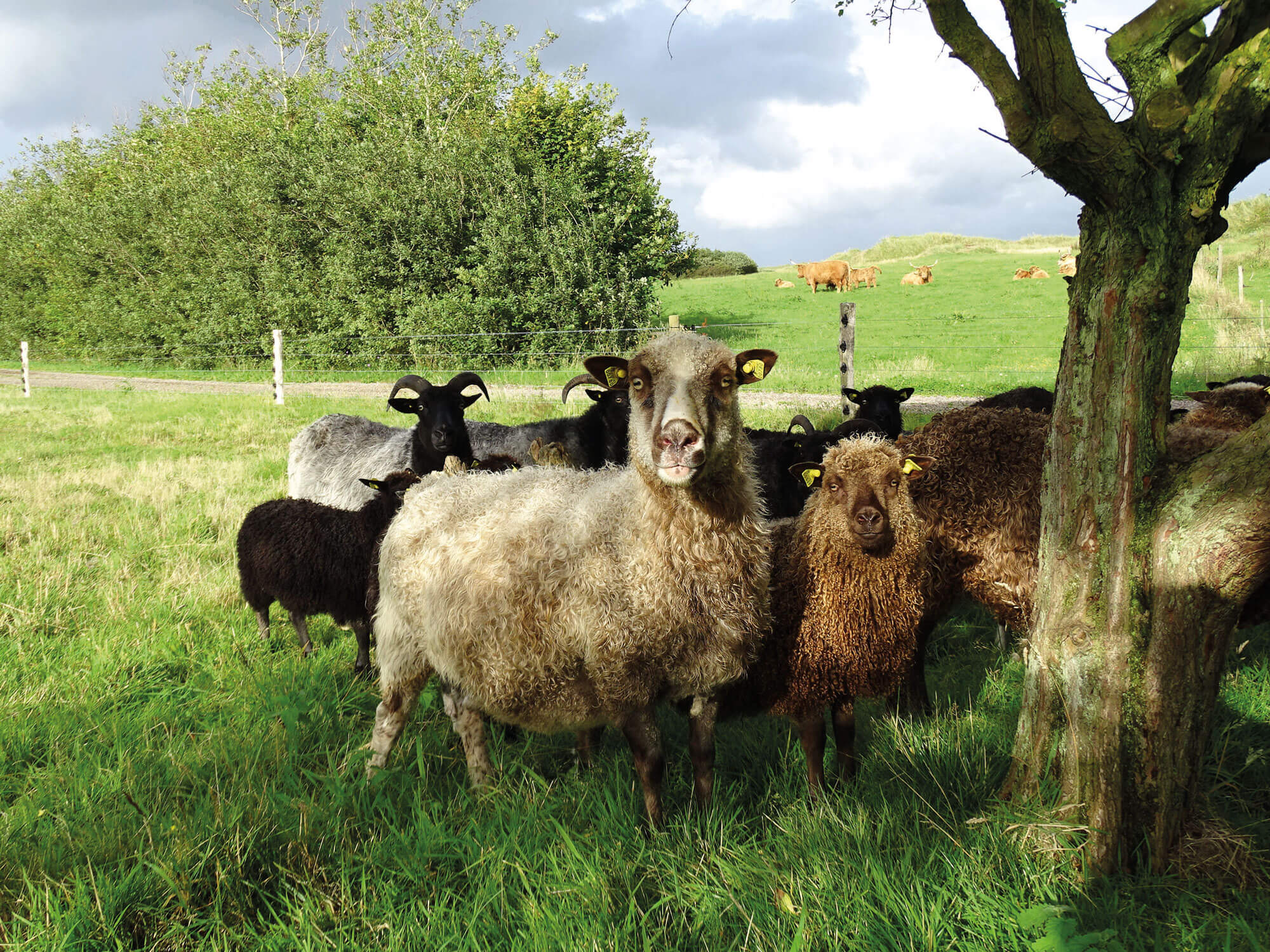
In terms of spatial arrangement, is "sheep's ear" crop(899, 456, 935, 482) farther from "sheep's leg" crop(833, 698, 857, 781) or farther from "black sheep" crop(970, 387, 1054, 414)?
"black sheep" crop(970, 387, 1054, 414)

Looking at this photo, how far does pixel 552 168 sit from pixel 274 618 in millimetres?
21772

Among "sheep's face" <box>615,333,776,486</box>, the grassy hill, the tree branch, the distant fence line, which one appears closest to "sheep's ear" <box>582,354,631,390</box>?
"sheep's face" <box>615,333,776,486</box>

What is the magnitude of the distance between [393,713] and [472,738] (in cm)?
46

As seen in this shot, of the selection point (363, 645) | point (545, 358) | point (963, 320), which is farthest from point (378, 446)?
point (963, 320)

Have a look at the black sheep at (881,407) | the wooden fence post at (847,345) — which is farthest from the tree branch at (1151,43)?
the wooden fence post at (847,345)

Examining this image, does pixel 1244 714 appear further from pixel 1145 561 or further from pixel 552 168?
pixel 552 168

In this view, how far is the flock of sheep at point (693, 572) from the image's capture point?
3320 millimetres

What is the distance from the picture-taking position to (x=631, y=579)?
3.33 m

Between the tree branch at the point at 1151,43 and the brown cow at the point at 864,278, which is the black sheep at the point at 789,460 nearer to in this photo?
the tree branch at the point at 1151,43

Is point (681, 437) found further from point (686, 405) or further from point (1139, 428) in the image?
point (1139, 428)

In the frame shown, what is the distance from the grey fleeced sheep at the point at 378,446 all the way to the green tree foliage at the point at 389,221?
12.4 metres

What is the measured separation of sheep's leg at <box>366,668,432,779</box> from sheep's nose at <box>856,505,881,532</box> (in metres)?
2.29

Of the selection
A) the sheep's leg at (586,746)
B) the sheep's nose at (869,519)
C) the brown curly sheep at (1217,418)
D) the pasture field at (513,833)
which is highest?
the brown curly sheep at (1217,418)

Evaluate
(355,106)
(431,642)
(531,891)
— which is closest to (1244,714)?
(531,891)
